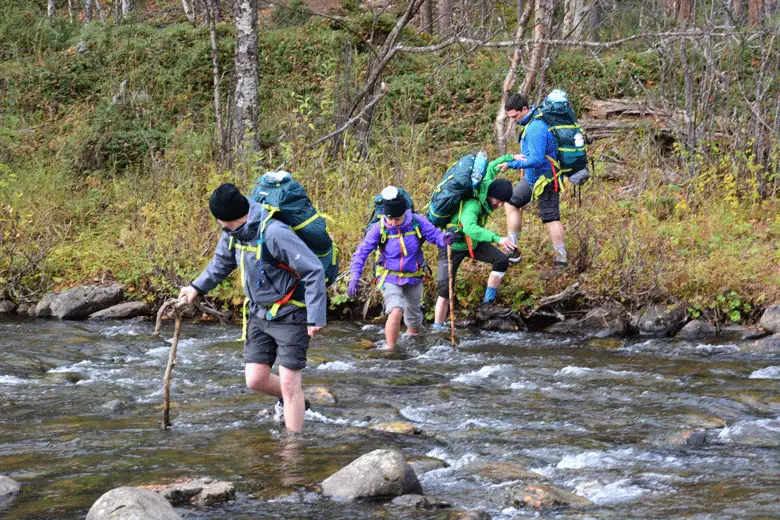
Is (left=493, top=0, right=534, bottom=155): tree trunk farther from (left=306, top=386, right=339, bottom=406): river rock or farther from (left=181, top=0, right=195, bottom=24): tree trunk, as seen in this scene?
(left=181, top=0, right=195, bottom=24): tree trunk

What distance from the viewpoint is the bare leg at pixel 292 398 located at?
6.68 meters

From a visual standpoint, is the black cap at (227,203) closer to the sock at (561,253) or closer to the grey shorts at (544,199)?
the grey shorts at (544,199)

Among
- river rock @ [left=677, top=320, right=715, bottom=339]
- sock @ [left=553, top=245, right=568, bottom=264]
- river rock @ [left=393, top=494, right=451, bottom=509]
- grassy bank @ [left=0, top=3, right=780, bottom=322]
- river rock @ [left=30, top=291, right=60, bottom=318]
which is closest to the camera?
river rock @ [left=393, top=494, right=451, bottom=509]

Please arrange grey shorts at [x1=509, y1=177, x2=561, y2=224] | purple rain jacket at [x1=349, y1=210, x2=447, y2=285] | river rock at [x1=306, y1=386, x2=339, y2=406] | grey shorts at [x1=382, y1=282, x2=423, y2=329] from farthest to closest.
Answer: grey shorts at [x1=509, y1=177, x2=561, y2=224] → grey shorts at [x1=382, y1=282, x2=423, y2=329] → purple rain jacket at [x1=349, y1=210, x2=447, y2=285] → river rock at [x1=306, y1=386, x2=339, y2=406]

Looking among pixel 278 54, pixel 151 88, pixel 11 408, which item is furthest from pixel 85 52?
pixel 11 408

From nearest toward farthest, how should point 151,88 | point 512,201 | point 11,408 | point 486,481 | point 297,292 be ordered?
point 486,481 → point 297,292 → point 11,408 → point 512,201 → point 151,88

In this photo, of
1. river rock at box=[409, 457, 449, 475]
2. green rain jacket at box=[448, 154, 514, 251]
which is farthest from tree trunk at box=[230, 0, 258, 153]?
river rock at box=[409, 457, 449, 475]

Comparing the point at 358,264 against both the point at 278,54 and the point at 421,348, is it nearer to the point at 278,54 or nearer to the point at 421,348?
the point at 421,348

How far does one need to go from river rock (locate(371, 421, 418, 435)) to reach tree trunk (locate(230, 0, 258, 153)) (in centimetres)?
833

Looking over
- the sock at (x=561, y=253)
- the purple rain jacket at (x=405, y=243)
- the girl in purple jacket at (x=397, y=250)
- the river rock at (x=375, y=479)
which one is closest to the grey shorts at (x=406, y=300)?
the girl in purple jacket at (x=397, y=250)

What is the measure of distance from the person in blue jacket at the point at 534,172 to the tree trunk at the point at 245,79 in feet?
16.9

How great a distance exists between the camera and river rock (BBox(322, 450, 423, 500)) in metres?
5.64

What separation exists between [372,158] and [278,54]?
8.06 metres

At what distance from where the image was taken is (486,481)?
19.7 ft
